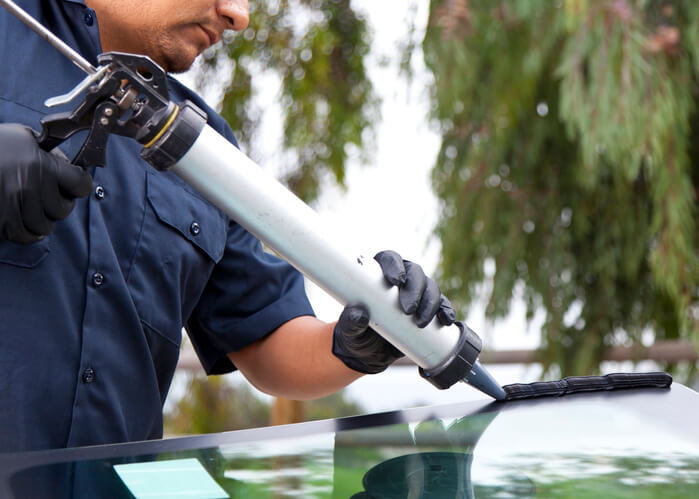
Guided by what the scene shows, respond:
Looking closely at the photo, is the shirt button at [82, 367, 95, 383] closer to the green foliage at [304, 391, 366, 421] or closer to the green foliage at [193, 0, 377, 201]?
the green foliage at [304, 391, 366, 421]

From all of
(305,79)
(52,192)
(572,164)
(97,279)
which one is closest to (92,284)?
(97,279)

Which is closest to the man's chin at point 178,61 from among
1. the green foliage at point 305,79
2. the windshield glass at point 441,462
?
the windshield glass at point 441,462

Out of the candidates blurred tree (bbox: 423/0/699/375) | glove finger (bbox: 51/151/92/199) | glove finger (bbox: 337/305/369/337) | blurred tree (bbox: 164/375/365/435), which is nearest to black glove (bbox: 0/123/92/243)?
glove finger (bbox: 51/151/92/199)

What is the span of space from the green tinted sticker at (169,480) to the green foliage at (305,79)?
2392 millimetres

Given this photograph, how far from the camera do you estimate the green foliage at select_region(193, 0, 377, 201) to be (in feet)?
9.92

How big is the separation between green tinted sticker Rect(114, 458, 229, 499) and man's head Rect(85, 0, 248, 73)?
1.82ft

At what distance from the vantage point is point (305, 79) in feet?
9.91

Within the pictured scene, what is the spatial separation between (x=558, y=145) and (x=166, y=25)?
71.1 inches

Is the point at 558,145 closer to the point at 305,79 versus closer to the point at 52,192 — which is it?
the point at 305,79

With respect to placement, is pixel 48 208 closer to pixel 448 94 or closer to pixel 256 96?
pixel 448 94

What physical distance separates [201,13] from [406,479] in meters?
0.64

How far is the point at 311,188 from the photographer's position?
308 centimetres

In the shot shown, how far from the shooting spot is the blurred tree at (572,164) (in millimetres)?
2002

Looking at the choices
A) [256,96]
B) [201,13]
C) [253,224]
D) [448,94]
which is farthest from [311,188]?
[253,224]
